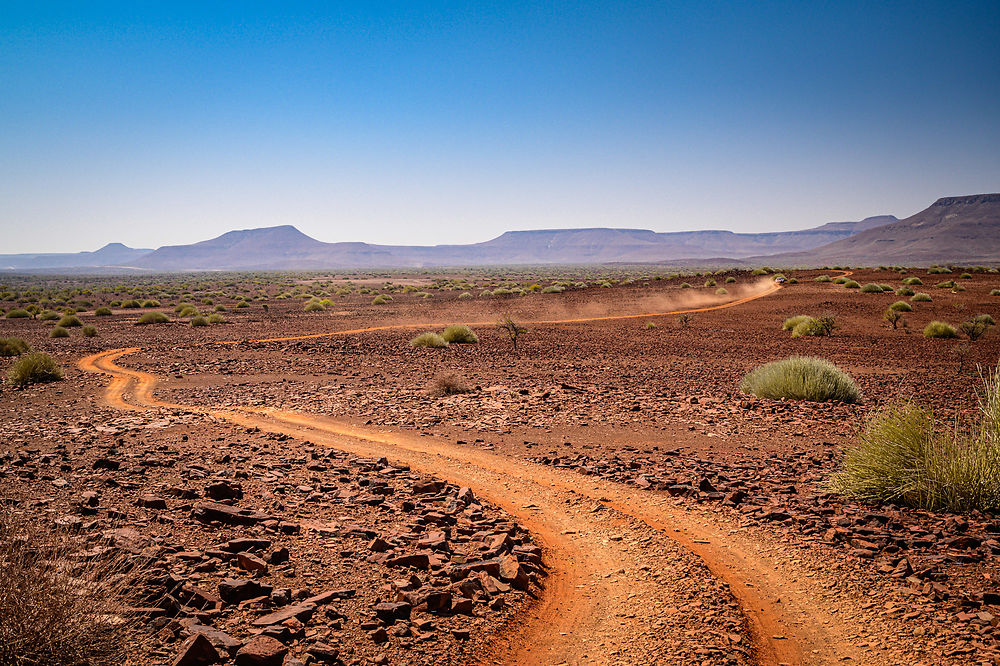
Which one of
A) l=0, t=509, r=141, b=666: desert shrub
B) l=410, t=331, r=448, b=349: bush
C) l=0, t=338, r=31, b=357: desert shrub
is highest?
l=0, t=509, r=141, b=666: desert shrub

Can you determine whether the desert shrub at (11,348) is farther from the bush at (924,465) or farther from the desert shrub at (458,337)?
the bush at (924,465)

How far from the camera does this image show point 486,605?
4.66 meters

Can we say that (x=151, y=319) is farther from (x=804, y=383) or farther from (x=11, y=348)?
(x=804, y=383)

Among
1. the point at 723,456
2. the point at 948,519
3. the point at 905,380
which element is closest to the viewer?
the point at 948,519

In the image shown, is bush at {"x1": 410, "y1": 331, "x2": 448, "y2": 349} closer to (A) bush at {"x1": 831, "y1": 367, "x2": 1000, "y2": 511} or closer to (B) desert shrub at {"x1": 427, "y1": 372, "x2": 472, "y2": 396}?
(B) desert shrub at {"x1": 427, "y1": 372, "x2": 472, "y2": 396}

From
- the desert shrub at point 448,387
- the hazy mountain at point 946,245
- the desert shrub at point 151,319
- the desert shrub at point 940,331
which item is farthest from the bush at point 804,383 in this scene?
the hazy mountain at point 946,245

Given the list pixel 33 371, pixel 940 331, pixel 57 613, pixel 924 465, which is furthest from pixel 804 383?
pixel 33 371

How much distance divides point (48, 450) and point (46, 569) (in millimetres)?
5997

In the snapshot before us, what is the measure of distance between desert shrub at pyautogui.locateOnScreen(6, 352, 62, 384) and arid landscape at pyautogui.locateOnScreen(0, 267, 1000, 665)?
0.46 meters

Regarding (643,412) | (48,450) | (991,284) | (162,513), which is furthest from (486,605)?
(991,284)

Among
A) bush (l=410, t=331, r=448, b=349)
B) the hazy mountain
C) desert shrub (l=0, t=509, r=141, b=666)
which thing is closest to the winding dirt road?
desert shrub (l=0, t=509, r=141, b=666)

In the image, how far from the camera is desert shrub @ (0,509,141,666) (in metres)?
2.99

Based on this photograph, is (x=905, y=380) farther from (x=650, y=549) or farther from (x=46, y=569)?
(x=46, y=569)

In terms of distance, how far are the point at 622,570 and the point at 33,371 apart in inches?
697
